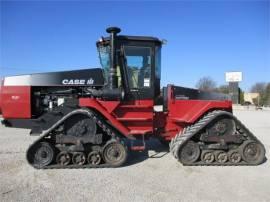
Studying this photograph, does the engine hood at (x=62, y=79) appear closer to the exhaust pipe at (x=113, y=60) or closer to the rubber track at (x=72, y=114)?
the exhaust pipe at (x=113, y=60)

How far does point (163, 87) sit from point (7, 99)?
159 inches

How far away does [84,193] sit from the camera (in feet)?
19.3

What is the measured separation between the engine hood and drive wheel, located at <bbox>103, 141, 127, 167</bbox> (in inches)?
67.2

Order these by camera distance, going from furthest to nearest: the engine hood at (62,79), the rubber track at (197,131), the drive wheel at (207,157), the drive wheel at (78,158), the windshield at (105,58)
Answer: the windshield at (105,58) → the engine hood at (62,79) → the drive wheel at (207,157) → the rubber track at (197,131) → the drive wheel at (78,158)

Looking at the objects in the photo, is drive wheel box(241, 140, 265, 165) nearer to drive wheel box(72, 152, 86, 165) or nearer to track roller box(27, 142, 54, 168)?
drive wheel box(72, 152, 86, 165)

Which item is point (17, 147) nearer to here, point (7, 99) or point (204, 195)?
point (7, 99)

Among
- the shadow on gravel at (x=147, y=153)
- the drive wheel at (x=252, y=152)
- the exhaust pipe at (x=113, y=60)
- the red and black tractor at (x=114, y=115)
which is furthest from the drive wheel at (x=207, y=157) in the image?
the exhaust pipe at (x=113, y=60)

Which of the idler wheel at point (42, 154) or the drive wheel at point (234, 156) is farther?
the drive wheel at point (234, 156)

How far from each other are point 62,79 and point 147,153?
3104 mm

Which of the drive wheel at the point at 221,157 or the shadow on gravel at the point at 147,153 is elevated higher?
the drive wheel at the point at 221,157

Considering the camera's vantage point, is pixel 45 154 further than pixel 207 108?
No

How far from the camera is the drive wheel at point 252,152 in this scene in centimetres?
812

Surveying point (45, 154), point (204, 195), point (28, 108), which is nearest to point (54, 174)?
point (45, 154)

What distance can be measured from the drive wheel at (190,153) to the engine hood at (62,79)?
2669 mm
